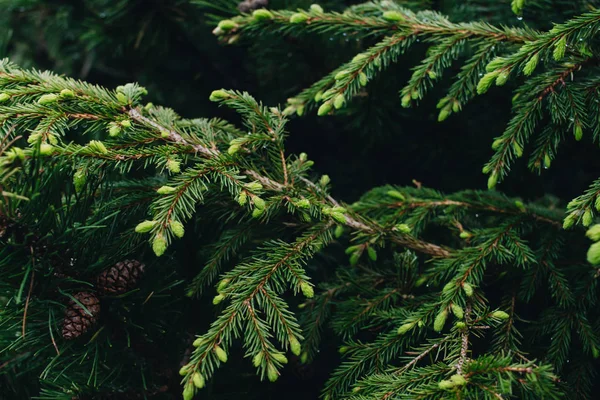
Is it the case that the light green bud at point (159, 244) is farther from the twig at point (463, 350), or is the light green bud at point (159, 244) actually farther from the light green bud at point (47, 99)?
the twig at point (463, 350)

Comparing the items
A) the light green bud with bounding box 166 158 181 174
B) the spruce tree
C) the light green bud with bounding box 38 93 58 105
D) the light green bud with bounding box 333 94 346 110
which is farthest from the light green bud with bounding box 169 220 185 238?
the light green bud with bounding box 333 94 346 110

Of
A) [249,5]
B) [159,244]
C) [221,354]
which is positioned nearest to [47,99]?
[159,244]

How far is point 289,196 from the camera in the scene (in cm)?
115

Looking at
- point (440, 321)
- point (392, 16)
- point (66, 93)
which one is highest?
point (392, 16)

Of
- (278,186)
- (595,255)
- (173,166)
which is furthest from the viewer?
(278,186)

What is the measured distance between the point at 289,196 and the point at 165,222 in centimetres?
32

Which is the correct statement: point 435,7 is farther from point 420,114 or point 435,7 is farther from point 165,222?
point 165,222

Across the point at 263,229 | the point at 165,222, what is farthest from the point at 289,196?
the point at 165,222

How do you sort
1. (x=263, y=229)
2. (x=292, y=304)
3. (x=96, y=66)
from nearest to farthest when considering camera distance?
(x=263, y=229)
(x=292, y=304)
(x=96, y=66)

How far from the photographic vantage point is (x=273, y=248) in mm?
1096

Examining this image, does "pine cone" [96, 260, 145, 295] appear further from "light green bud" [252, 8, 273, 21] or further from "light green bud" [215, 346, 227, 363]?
"light green bud" [252, 8, 273, 21]

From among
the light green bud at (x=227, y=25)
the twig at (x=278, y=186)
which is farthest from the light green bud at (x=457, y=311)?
the light green bud at (x=227, y=25)

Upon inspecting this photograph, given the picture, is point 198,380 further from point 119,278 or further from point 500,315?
point 500,315

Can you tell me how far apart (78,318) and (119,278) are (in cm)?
12
